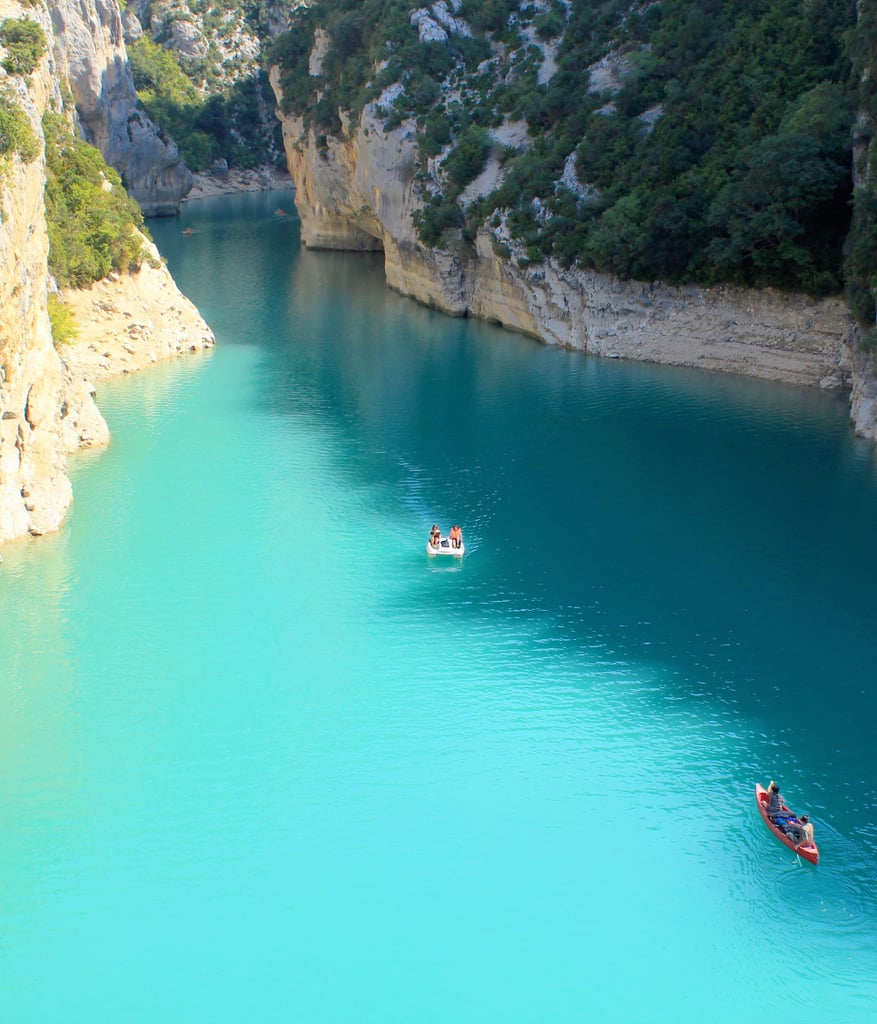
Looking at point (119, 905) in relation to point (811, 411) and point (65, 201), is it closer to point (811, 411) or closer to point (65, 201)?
point (811, 411)

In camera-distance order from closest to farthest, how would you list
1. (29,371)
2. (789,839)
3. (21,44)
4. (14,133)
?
(789,839) < (14,133) < (29,371) < (21,44)

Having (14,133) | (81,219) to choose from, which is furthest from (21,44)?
(81,219)

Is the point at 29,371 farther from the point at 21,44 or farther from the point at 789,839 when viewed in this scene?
the point at 789,839

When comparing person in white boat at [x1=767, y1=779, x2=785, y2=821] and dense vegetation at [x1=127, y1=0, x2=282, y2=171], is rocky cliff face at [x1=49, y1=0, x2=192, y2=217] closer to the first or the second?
dense vegetation at [x1=127, y1=0, x2=282, y2=171]

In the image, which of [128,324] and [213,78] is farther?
[213,78]

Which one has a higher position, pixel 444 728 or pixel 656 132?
pixel 656 132

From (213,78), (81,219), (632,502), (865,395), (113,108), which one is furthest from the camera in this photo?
(213,78)

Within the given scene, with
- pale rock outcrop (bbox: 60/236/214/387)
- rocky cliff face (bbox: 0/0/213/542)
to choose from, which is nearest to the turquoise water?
rocky cliff face (bbox: 0/0/213/542)
